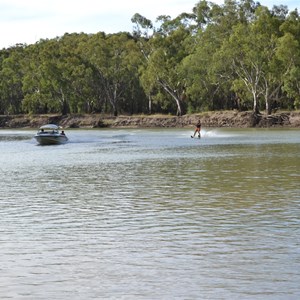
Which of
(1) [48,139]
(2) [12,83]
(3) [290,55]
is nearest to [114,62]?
(2) [12,83]

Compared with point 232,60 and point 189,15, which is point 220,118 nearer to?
point 232,60

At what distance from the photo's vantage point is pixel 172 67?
103438 millimetres

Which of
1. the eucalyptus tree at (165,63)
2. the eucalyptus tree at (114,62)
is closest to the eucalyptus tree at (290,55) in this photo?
the eucalyptus tree at (165,63)

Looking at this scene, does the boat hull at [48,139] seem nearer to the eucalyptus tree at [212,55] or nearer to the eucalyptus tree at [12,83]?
the eucalyptus tree at [212,55]

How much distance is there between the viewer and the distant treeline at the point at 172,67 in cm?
9156

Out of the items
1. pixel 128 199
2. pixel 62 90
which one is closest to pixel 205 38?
pixel 62 90

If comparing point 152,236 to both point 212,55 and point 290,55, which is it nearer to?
point 290,55

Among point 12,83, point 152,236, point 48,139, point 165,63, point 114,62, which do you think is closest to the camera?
point 152,236

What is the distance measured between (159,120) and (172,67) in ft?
27.3

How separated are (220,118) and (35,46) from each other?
1844 inches

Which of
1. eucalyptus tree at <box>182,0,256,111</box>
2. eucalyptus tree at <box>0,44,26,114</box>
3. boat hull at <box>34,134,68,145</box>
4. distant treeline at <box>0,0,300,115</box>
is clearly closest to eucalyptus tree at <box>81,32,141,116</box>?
distant treeline at <box>0,0,300,115</box>

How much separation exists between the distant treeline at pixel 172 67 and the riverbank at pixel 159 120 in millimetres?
2483

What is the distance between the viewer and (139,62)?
366 feet

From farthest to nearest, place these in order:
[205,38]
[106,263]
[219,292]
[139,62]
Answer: [139,62], [205,38], [106,263], [219,292]
